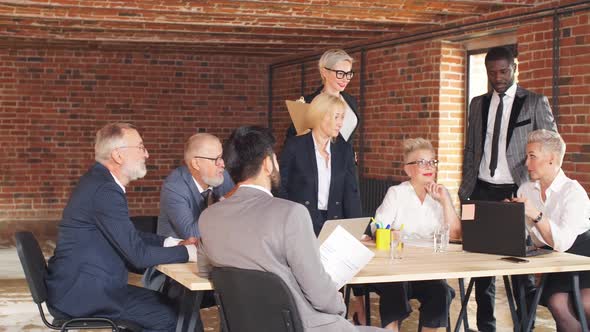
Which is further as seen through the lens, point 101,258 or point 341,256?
point 101,258

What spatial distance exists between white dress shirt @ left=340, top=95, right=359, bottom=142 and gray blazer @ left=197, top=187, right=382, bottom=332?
99.8 inches

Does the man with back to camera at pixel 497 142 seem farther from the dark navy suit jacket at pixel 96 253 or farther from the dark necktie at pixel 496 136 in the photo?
the dark navy suit jacket at pixel 96 253

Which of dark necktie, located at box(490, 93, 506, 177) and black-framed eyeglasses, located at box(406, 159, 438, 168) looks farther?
dark necktie, located at box(490, 93, 506, 177)

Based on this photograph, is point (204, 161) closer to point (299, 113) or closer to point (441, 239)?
point (299, 113)

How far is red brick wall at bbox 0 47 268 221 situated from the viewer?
490 inches

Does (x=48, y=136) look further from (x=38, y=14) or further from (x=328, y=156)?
(x=328, y=156)

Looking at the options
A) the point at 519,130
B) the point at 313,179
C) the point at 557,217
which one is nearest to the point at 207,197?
the point at 313,179

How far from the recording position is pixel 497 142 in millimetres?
5500

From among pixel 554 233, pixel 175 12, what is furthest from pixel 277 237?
pixel 175 12

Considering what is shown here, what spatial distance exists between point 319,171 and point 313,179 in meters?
0.08

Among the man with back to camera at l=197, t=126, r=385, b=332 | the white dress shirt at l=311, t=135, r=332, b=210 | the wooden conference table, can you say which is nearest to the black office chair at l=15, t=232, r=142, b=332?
the wooden conference table

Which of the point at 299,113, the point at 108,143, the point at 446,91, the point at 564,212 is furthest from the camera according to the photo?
the point at 446,91

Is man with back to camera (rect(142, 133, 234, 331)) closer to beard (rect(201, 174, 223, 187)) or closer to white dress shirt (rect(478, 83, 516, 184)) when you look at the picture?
beard (rect(201, 174, 223, 187))

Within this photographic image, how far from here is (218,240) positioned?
310 centimetres
